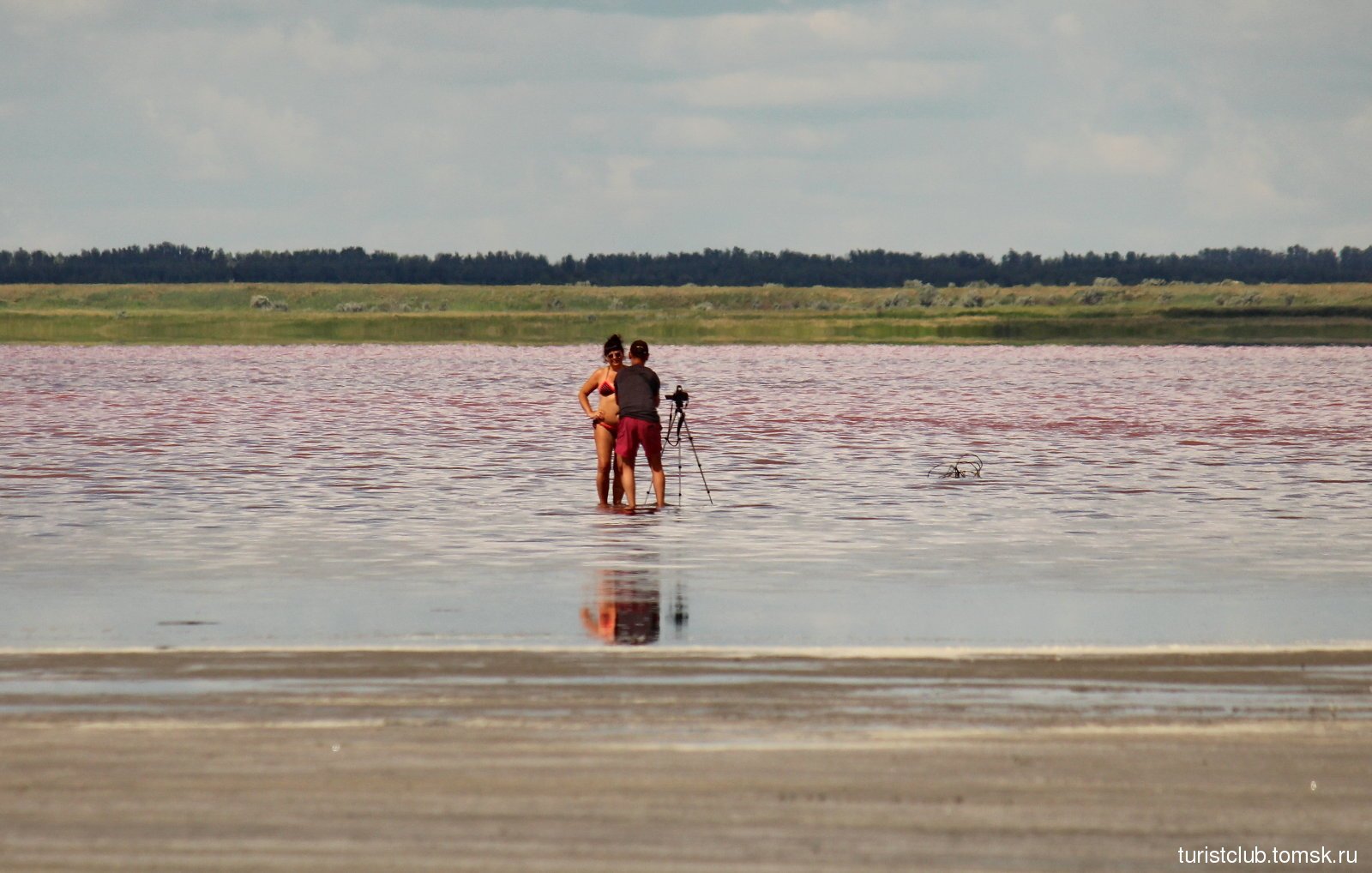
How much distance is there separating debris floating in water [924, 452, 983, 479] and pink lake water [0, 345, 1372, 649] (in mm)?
311

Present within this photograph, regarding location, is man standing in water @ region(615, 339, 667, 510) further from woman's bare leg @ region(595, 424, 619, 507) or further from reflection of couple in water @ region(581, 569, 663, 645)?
reflection of couple in water @ region(581, 569, 663, 645)

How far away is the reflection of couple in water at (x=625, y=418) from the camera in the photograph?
20234 millimetres

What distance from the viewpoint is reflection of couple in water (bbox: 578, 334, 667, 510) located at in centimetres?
2023

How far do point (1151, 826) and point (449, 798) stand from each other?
2.62 m

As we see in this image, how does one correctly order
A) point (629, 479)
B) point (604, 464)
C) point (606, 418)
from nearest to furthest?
point (629, 479)
point (606, 418)
point (604, 464)

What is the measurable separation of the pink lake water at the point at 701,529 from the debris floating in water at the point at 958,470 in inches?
12.2

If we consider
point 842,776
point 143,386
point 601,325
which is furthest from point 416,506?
point 601,325

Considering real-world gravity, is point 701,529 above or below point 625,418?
below

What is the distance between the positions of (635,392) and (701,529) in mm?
2297

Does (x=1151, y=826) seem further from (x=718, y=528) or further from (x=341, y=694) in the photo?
(x=718, y=528)

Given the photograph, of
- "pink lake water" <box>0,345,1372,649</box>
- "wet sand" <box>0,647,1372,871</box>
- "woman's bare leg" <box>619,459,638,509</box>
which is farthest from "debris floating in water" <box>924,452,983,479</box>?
"wet sand" <box>0,647,1372,871</box>

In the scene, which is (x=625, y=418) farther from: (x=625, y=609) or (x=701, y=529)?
(x=625, y=609)

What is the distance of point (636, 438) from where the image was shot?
2045 centimetres

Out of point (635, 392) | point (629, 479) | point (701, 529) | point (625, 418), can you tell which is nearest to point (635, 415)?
point (625, 418)
